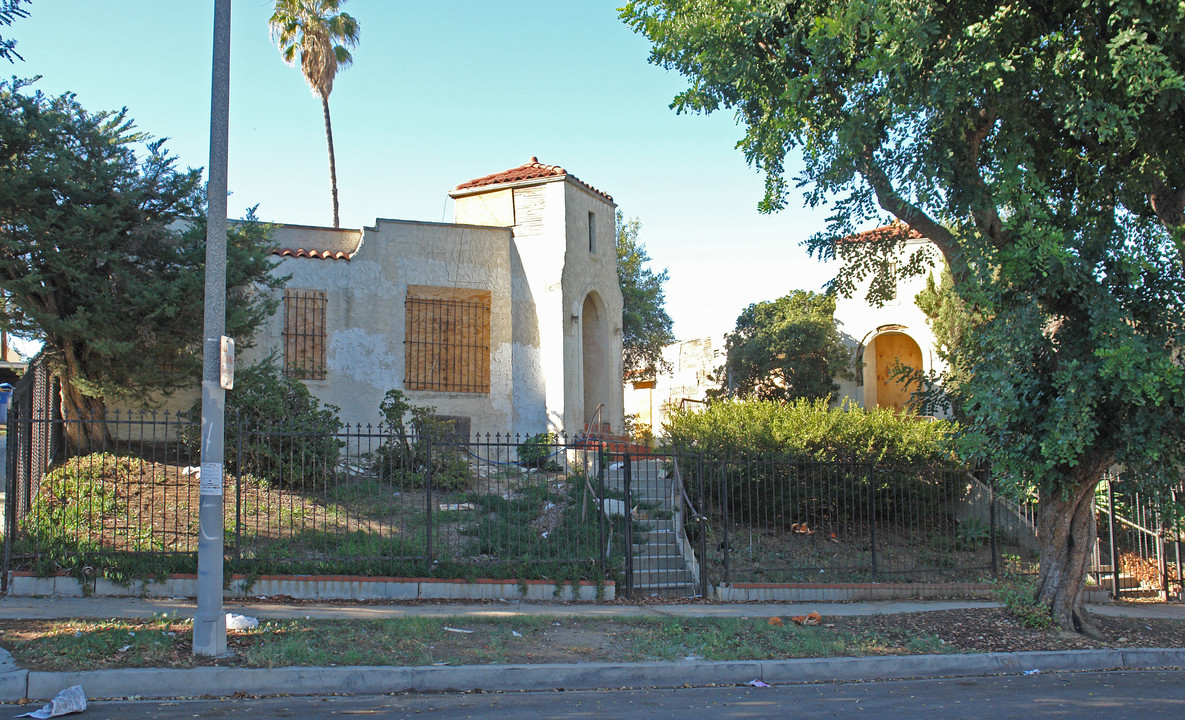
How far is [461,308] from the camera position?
17.6 m

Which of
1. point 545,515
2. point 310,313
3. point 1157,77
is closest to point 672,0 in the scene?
point 1157,77

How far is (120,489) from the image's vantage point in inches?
459

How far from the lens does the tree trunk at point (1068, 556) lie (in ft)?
31.6

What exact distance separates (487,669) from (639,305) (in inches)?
798

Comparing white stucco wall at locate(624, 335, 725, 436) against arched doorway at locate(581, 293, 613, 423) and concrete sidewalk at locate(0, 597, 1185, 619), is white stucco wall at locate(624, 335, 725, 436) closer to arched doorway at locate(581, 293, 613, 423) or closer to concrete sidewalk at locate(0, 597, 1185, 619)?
arched doorway at locate(581, 293, 613, 423)

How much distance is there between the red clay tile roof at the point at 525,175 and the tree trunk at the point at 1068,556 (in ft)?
38.7

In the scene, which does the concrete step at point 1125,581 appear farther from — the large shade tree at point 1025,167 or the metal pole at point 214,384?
the metal pole at point 214,384

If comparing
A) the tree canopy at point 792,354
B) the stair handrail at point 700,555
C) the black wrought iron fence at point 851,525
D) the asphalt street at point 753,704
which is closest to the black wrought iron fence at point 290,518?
the stair handrail at point 700,555

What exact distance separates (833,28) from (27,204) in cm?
1035

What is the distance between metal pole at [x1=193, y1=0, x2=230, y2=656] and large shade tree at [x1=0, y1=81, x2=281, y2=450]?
484 cm

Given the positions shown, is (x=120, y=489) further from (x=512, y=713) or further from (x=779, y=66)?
(x=779, y=66)

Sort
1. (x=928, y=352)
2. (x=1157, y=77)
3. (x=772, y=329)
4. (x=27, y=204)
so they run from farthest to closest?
(x=772, y=329) < (x=928, y=352) < (x=27, y=204) < (x=1157, y=77)

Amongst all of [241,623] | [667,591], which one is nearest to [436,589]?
[241,623]

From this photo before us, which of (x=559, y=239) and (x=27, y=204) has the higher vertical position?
(x=559, y=239)
